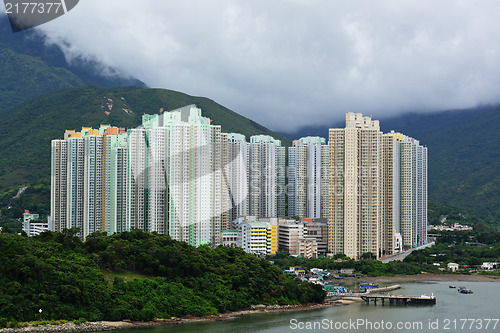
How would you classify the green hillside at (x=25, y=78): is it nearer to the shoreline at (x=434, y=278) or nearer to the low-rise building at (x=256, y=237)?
the low-rise building at (x=256, y=237)

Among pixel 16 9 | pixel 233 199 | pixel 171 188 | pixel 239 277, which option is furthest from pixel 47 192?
pixel 16 9

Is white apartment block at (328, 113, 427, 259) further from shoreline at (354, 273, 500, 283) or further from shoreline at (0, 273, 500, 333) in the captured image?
shoreline at (0, 273, 500, 333)

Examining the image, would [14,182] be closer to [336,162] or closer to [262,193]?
[262,193]

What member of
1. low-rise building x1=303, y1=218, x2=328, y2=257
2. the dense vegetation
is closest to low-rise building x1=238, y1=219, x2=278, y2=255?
low-rise building x1=303, y1=218, x2=328, y2=257

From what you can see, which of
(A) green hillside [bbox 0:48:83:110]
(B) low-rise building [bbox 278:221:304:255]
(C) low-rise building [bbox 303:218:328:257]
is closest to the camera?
(B) low-rise building [bbox 278:221:304:255]

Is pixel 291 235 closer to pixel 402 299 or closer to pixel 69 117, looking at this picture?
pixel 402 299

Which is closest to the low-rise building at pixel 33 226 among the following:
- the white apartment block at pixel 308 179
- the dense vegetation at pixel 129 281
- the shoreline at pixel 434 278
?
the dense vegetation at pixel 129 281

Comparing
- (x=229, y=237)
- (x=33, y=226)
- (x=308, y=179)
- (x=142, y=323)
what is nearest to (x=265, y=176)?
(x=308, y=179)
